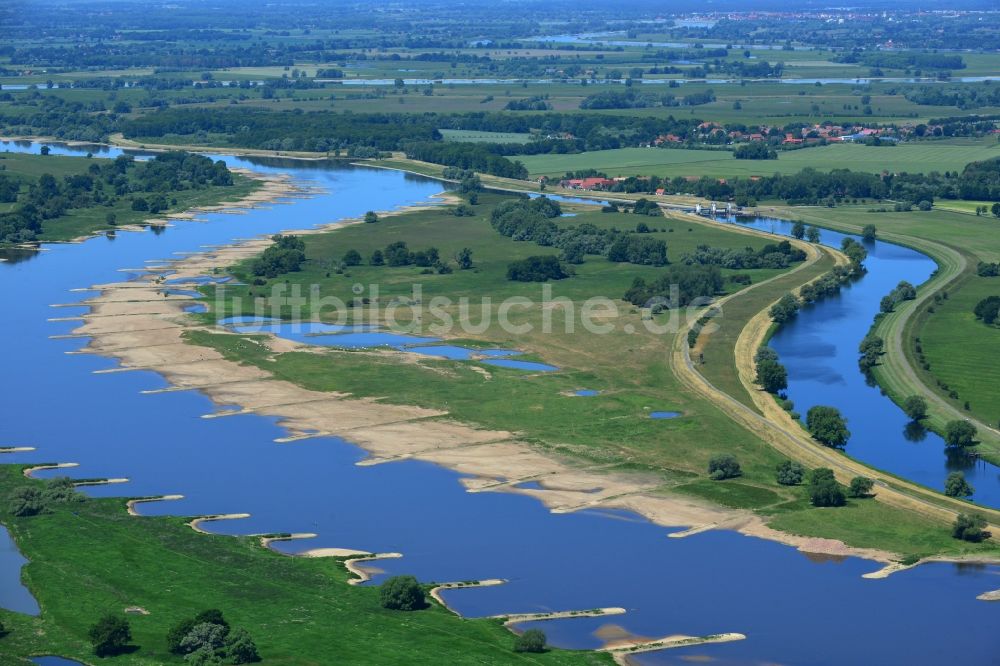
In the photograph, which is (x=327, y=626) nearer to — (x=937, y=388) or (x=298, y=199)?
(x=937, y=388)

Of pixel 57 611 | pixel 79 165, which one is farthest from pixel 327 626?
Answer: pixel 79 165

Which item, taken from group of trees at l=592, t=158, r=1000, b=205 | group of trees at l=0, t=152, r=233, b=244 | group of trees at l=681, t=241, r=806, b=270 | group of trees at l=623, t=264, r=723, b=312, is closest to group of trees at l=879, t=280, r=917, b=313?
group of trees at l=623, t=264, r=723, b=312

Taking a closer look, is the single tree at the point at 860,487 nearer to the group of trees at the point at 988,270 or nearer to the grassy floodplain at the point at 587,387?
the grassy floodplain at the point at 587,387

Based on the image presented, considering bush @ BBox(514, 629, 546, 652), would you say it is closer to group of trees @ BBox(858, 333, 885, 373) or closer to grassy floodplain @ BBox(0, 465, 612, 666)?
grassy floodplain @ BBox(0, 465, 612, 666)

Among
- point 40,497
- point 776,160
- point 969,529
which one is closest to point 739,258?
point 969,529

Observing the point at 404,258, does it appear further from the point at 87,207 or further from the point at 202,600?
the point at 202,600
